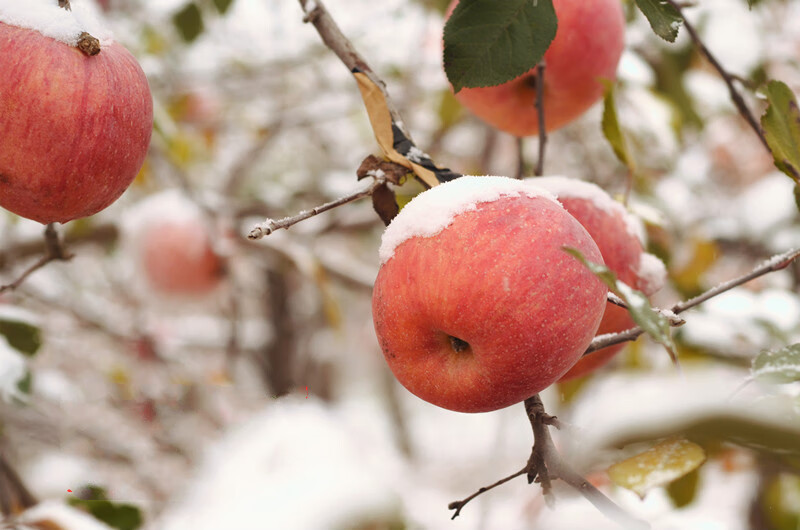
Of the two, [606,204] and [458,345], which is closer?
[458,345]

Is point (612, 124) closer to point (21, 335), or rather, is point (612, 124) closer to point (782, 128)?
point (782, 128)

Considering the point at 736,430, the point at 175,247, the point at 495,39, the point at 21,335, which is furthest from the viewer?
the point at 175,247

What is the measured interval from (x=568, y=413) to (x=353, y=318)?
2.43m

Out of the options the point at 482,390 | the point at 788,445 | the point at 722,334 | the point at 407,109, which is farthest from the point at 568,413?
the point at 788,445

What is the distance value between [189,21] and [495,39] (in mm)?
838

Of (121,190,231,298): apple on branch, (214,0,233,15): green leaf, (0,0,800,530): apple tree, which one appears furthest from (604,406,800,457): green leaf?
(121,190,231,298): apple on branch

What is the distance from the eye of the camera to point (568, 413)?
1.75 m

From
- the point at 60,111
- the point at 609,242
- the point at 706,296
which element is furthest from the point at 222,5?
the point at 706,296

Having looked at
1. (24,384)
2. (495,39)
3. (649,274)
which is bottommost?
(649,274)

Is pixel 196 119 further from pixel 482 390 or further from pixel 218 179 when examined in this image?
pixel 482 390

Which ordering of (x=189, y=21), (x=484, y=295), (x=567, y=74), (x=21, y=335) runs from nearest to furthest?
(x=484, y=295), (x=567, y=74), (x=21, y=335), (x=189, y=21)

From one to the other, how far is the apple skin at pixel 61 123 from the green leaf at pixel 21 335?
0.44 metres

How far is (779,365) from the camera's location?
530mm

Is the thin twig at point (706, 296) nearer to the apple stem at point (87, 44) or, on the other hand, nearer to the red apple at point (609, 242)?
the red apple at point (609, 242)
